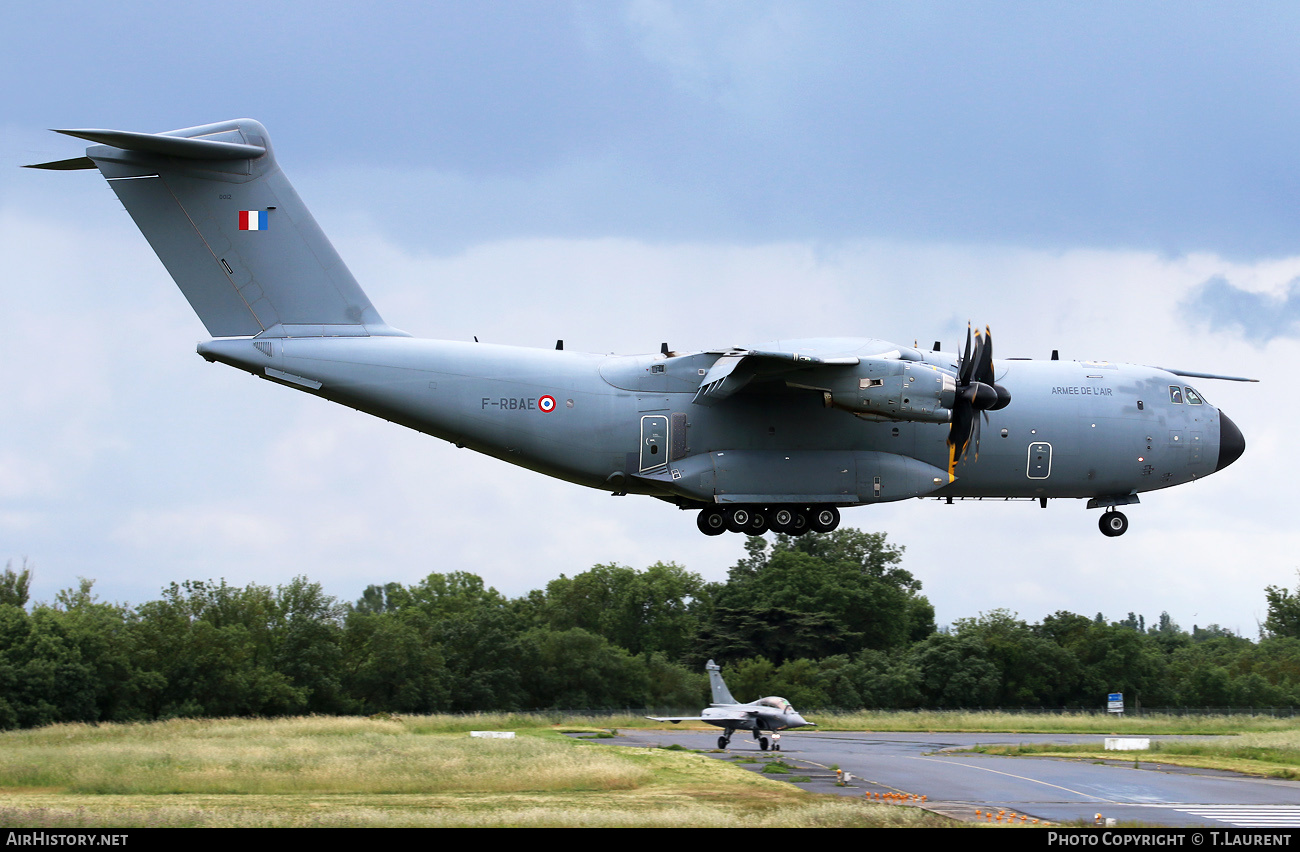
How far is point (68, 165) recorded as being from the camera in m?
25.5

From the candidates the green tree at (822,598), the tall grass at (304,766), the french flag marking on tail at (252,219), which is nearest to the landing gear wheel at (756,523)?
the tall grass at (304,766)

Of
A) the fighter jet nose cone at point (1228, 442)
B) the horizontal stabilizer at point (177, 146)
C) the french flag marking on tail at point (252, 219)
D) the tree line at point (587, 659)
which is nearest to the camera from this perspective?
the horizontal stabilizer at point (177, 146)

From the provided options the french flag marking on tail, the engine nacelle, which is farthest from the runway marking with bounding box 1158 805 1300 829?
the french flag marking on tail

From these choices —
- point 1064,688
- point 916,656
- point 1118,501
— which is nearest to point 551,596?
point 916,656

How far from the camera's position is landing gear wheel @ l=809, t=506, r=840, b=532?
26766mm

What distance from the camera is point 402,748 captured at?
39250 millimetres

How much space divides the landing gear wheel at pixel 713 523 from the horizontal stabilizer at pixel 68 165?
1447 centimetres

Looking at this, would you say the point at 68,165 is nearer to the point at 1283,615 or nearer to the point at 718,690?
the point at 718,690

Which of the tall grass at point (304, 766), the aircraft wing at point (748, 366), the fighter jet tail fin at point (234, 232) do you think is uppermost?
the fighter jet tail fin at point (234, 232)

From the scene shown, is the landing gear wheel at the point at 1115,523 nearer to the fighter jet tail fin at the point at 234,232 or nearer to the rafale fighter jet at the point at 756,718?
the fighter jet tail fin at the point at 234,232

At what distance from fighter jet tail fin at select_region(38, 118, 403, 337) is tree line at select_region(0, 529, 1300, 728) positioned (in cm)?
3708

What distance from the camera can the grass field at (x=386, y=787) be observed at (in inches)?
990

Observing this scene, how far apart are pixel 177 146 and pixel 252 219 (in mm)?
2014

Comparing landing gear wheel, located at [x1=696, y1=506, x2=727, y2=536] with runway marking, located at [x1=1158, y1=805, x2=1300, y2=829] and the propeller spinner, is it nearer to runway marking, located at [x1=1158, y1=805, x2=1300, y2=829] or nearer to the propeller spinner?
the propeller spinner
